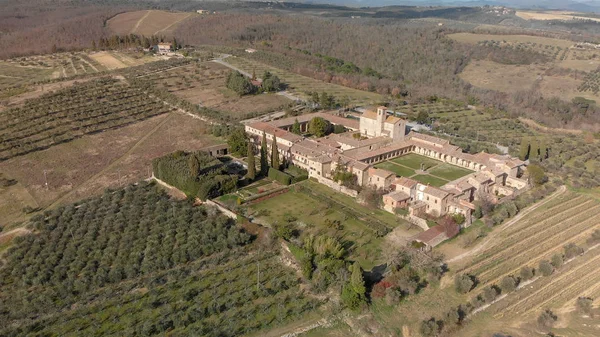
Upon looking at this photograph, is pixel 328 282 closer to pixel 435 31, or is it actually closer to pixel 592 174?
pixel 592 174

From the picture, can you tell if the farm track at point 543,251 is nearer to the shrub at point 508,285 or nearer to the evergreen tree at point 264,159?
the shrub at point 508,285

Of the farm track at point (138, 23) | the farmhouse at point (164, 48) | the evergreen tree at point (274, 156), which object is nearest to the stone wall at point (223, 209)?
the evergreen tree at point (274, 156)

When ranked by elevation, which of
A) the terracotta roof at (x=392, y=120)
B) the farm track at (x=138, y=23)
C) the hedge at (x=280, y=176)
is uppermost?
the farm track at (x=138, y=23)

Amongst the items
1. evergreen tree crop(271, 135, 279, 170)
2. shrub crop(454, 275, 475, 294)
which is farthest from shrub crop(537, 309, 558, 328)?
evergreen tree crop(271, 135, 279, 170)

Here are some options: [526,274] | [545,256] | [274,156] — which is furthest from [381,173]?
[526,274]

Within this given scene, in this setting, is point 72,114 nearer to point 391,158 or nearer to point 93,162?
point 93,162

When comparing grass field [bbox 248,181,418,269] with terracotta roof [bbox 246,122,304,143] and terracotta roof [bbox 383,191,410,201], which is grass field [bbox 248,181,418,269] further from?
terracotta roof [bbox 246,122,304,143]
